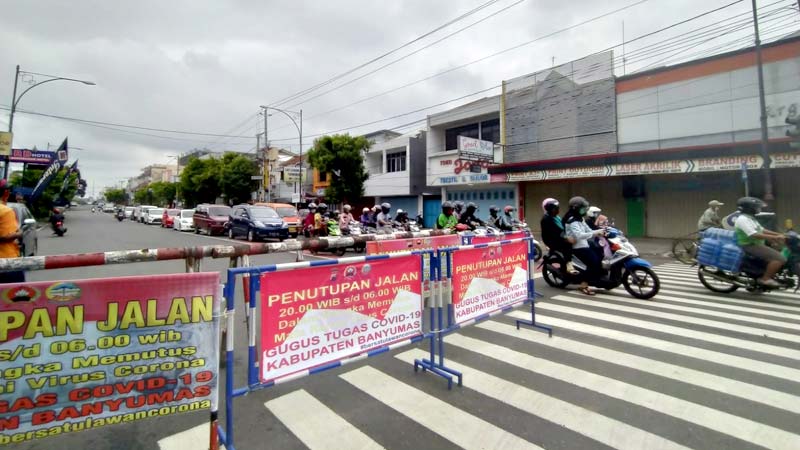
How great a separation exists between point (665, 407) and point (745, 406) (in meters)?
0.64

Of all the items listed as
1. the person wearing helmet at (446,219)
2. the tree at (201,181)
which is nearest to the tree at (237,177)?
the tree at (201,181)

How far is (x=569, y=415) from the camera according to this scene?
2.84m

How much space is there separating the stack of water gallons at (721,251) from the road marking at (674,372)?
12.5 ft

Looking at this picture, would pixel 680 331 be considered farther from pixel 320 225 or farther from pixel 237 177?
pixel 237 177

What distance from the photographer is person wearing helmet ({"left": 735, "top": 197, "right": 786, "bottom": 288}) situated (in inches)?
228

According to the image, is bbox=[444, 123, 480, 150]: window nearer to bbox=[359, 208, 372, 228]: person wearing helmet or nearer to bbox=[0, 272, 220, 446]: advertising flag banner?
bbox=[359, 208, 372, 228]: person wearing helmet

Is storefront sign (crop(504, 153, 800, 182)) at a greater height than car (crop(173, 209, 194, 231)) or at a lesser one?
greater

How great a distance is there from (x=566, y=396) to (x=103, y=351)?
3.31 meters

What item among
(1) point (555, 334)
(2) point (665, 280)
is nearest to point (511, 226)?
(2) point (665, 280)

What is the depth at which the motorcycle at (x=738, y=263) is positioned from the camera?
609 centimetres

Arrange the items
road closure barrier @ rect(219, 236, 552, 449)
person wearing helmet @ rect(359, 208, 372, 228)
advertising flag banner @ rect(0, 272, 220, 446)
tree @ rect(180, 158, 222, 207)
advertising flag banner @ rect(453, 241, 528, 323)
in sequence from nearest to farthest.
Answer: advertising flag banner @ rect(0, 272, 220, 446)
road closure barrier @ rect(219, 236, 552, 449)
advertising flag banner @ rect(453, 241, 528, 323)
person wearing helmet @ rect(359, 208, 372, 228)
tree @ rect(180, 158, 222, 207)

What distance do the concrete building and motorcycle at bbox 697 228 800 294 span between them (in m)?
21.9

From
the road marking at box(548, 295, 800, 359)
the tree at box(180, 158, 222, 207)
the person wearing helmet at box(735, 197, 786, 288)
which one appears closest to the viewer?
the road marking at box(548, 295, 800, 359)

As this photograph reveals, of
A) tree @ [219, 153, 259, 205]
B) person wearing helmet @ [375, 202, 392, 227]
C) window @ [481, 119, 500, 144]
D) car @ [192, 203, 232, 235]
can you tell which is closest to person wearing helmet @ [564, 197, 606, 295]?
Result: person wearing helmet @ [375, 202, 392, 227]
